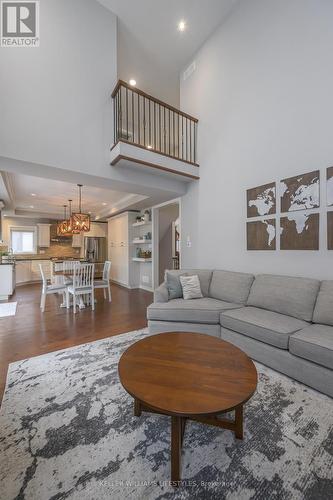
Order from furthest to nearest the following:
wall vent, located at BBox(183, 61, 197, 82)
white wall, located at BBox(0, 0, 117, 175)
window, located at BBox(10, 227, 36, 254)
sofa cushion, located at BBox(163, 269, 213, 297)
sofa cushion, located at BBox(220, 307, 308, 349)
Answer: window, located at BBox(10, 227, 36, 254) → wall vent, located at BBox(183, 61, 197, 82) → sofa cushion, located at BBox(163, 269, 213, 297) → white wall, located at BBox(0, 0, 117, 175) → sofa cushion, located at BBox(220, 307, 308, 349)

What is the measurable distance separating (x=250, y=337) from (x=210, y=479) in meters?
1.33

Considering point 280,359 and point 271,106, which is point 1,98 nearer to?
point 271,106

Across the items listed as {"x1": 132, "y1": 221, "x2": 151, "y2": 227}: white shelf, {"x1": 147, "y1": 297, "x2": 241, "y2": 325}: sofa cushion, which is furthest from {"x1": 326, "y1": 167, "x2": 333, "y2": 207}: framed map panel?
{"x1": 132, "y1": 221, "x2": 151, "y2": 227}: white shelf

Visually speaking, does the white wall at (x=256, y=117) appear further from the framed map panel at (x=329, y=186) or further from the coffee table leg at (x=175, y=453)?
the coffee table leg at (x=175, y=453)

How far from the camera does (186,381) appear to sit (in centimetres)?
121

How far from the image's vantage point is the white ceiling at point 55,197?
4.90 metres

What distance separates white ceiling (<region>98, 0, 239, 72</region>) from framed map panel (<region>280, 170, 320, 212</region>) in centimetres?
335

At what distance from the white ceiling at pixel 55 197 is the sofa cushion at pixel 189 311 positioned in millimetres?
3324

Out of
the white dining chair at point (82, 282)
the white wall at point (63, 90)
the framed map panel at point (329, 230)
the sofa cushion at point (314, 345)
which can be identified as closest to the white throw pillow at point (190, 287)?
the sofa cushion at point (314, 345)

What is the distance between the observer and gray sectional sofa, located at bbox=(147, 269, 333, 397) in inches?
68.6

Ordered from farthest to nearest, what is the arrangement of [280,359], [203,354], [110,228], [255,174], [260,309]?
[110,228]
[255,174]
[260,309]
[280,359]
[203,354]

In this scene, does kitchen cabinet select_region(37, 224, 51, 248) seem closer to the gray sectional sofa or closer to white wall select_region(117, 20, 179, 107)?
white wall select_region(117, 20, 179, 107)

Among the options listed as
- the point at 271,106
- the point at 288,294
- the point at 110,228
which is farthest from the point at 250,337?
the point at 110,228

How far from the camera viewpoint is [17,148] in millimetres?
2709
